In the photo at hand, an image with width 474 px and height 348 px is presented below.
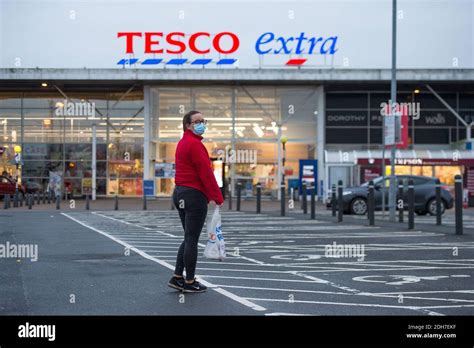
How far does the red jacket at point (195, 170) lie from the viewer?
732 centimetres

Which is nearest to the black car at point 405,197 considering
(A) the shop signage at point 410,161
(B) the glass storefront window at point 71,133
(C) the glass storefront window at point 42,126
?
(A) the shop signage at point 410,161

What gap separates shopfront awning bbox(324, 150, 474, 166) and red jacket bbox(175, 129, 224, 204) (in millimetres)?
28793

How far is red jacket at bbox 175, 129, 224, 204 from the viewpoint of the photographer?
7316 mm

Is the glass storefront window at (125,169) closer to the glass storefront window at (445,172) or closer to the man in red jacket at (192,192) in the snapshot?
the glass storefront window at (445,172)

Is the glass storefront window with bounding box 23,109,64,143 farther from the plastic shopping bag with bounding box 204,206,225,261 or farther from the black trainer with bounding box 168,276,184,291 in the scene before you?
the black trainer with bounding box 168,276,184,291

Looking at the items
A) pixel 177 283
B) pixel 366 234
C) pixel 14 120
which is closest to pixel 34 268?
pixel 177 283

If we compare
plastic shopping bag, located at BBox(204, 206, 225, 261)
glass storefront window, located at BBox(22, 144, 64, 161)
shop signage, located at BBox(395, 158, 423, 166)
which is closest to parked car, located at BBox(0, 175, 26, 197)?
glass storefront window, located at BBox(22, 144, 64, 161)

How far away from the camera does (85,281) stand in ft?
27.3

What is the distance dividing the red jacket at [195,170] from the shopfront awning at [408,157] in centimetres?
2879

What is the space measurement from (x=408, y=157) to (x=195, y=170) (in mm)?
30450
